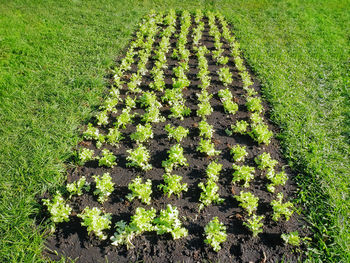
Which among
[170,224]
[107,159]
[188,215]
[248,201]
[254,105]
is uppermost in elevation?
[254,105]

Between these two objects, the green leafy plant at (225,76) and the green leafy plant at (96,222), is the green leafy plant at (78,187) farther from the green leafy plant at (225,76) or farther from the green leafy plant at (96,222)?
the green leafy plant at (225,76)

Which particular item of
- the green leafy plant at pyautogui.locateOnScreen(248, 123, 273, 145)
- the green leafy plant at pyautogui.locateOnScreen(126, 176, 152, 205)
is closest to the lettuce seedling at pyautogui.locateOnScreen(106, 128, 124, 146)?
the green leafy plant at pyautogui.locateOnScreen(126, 176, 152, 205)

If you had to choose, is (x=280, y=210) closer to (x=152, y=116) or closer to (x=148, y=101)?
(x=152, y=116)

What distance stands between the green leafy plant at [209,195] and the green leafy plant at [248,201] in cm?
31

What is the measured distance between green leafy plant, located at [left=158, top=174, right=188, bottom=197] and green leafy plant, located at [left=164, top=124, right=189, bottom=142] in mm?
1069

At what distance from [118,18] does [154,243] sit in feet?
31.7

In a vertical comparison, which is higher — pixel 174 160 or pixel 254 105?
pixel 254 105

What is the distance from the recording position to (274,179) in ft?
15.3

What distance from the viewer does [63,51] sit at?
27.1 feet

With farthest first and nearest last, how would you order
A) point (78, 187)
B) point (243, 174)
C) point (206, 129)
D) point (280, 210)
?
point (206, 129)
point (243, 174)
point (78, 187)
point (280, 210)

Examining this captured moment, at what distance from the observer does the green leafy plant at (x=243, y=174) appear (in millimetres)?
4629

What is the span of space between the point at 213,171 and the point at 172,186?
797 mm

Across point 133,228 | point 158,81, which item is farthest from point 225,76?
point 133,228

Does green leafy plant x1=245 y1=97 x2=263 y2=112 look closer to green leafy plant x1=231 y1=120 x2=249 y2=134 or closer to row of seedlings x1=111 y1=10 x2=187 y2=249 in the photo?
green leafy plant x1=231 y1=120 x2=249 y2=134
